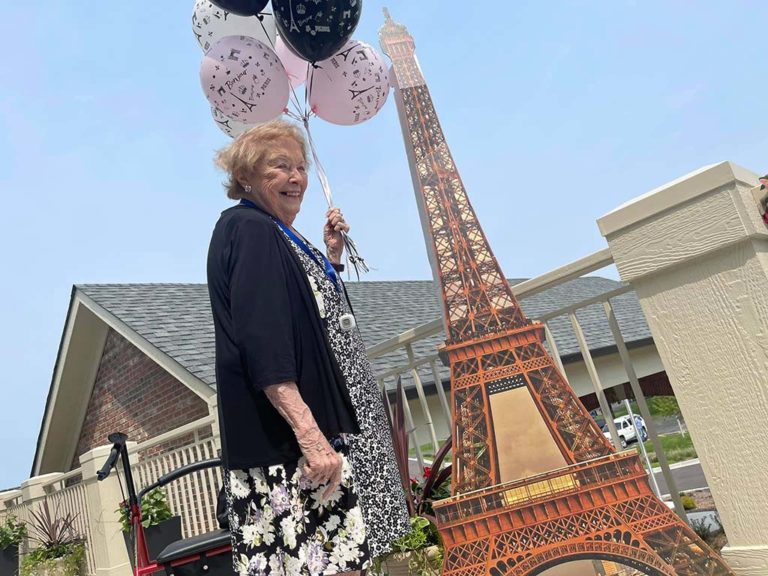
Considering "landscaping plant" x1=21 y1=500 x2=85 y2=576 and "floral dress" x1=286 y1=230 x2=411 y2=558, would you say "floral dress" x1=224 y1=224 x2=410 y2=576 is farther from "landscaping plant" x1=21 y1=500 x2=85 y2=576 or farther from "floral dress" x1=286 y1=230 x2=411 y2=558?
"landscaping plant" x1=21 y1=500 x2=85 y2=576

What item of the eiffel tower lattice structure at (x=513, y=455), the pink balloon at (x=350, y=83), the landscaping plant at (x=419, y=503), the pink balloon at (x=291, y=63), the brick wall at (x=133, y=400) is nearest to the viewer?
the eiffel tower lattice structure at (x=513, y=455)

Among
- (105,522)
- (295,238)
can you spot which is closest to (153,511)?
(105,522)

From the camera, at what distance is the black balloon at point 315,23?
280 cm

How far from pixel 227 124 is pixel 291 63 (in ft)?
1.75

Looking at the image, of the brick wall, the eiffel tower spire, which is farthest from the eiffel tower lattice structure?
the brick wall

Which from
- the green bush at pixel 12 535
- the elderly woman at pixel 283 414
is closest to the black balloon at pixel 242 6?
the elderly woman at pixel 283 414

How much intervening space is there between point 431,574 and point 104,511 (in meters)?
4.68

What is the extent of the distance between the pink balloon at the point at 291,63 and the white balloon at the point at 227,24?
0.06 m

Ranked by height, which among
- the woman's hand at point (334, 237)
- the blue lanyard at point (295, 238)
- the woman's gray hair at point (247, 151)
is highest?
the woman's gray hair at point (247, 151)

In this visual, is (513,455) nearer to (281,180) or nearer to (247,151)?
(281,180)

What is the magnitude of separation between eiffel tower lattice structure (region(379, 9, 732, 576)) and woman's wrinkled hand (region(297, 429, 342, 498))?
2.91ft

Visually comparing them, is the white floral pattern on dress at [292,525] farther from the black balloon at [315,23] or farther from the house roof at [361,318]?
the house roof at [361,318]

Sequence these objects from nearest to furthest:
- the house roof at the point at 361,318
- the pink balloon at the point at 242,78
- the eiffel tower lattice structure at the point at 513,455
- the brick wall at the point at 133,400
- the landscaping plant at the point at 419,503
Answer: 1. the eiffel tower lattice structure at the point at 513,455
2. the landscaping plant at the point at 419,503
3. the pink balloon at the point at 242,78
4. the brick wall at the point at 133,400
5. the house roof at the point at 361,318

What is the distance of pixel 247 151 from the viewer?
6.34 feet
